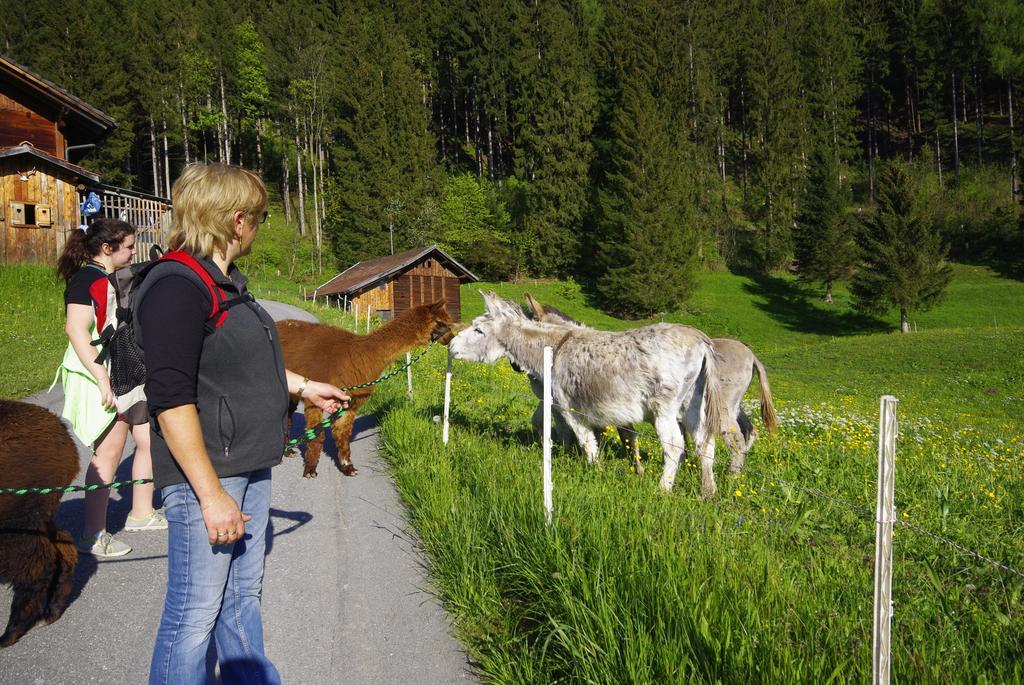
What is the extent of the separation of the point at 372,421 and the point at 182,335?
25.4ft

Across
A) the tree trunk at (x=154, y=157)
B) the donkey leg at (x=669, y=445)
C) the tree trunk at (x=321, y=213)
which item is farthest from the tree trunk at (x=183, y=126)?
the donkey leg at (x=669, y=445)

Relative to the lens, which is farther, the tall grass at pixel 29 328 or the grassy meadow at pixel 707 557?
the tall grass at pixel 29 328

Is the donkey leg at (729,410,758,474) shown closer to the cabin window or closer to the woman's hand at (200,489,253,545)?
the woman's hand at (200,489,253,545)

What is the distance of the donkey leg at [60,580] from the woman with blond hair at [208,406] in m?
1.82

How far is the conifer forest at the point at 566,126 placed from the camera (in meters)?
51.3

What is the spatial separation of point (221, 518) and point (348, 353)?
5189 millimetres

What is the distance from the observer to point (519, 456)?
241 inches

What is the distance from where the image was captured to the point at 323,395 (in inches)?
124

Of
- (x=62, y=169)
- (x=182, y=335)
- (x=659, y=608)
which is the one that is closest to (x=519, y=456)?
(x=659, y=608)

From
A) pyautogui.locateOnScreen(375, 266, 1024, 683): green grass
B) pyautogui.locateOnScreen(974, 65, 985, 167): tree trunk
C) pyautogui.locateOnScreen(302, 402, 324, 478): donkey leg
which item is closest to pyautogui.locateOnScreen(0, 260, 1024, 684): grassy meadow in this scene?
pyautogui.locateOnScreen(375, 266, 1024, 683): green grass

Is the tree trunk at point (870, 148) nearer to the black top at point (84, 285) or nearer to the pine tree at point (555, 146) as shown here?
the pine tree at point (555, 146)

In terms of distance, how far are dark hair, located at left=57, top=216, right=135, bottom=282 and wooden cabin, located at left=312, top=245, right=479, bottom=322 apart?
110 feet

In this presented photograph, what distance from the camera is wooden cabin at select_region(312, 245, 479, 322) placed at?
39.2 metres

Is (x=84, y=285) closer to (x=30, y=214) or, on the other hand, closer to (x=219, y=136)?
(x=30, y=214)
